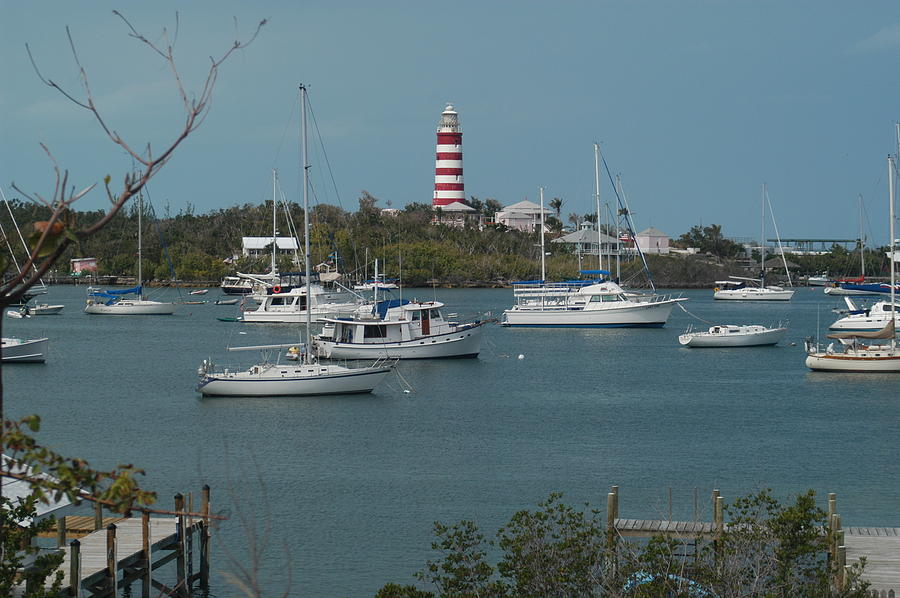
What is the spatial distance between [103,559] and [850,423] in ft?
79.5

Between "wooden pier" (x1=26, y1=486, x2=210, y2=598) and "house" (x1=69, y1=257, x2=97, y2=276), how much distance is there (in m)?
115

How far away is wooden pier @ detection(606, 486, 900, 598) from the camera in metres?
14.7

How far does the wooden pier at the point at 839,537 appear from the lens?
14.7m

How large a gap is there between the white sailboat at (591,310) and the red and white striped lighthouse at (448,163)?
6527 cm

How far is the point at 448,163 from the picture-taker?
134 m

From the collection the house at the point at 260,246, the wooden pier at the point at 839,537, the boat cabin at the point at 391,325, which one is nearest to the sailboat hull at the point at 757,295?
the house at the point at 260,246

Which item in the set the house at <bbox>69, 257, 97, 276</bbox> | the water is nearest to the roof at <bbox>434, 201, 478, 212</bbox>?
the house at <bbox>69, 257, 97, 276</bbox>

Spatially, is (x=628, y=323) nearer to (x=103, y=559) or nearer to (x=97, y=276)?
(x=103, y=559)

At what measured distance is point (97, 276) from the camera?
427ft

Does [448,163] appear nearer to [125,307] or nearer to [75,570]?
[125,307]

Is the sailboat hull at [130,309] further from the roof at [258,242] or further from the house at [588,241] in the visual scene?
the house at [588,241]

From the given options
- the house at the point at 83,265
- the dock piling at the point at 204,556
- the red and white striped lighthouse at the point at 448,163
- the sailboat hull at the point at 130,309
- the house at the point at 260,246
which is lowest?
the dock piling at the point at 204,556

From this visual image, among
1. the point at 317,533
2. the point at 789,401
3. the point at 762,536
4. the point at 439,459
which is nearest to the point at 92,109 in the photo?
the point at 762,536

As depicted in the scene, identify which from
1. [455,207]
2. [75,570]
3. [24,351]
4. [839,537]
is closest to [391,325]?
[24,351]
